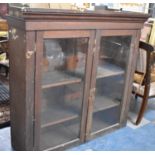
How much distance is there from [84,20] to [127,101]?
91cm

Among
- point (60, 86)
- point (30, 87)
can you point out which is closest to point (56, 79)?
point (60, 86)

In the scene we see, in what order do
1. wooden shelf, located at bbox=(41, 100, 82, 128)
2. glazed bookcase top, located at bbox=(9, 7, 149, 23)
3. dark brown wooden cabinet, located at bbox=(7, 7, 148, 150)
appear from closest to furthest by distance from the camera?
glazed bookcase top, located at bbox=(9, 7, 149, 23)
dark brown wooden cabinet, located at bbox=(7, 7, 148, 150)
wooden shelf, located at bbox=(41, 100, 82, 128)

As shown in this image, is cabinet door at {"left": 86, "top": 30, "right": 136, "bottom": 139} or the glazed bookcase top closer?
the glazed bookcase top

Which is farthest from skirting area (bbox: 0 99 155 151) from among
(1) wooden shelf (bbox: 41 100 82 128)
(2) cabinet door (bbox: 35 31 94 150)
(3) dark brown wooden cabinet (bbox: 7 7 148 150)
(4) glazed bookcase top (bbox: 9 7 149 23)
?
(4) glazed bookcase top (bbox: 9 7 149 23)

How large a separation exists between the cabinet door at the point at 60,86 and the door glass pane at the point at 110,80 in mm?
162

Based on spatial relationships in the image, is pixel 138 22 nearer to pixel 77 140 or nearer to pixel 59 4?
pixel 59 4

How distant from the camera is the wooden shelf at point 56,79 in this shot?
1543mm

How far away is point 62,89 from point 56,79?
0.37 ft

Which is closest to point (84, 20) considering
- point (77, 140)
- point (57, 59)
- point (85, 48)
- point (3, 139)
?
point (85, 48)

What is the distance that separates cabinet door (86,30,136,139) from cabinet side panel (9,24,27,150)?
1.73ft

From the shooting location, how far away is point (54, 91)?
64.5 inches

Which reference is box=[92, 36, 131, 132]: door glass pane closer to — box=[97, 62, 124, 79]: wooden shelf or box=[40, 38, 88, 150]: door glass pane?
box=[97, 62, 124, 79]: wooden shelf

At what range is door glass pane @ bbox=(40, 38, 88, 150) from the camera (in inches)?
60.5

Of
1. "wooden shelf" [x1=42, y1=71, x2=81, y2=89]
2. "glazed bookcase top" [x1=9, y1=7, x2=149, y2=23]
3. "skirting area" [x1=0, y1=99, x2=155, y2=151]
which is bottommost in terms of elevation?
"skirting area" [x1=0, y1=99, x2=155, y2=151]
